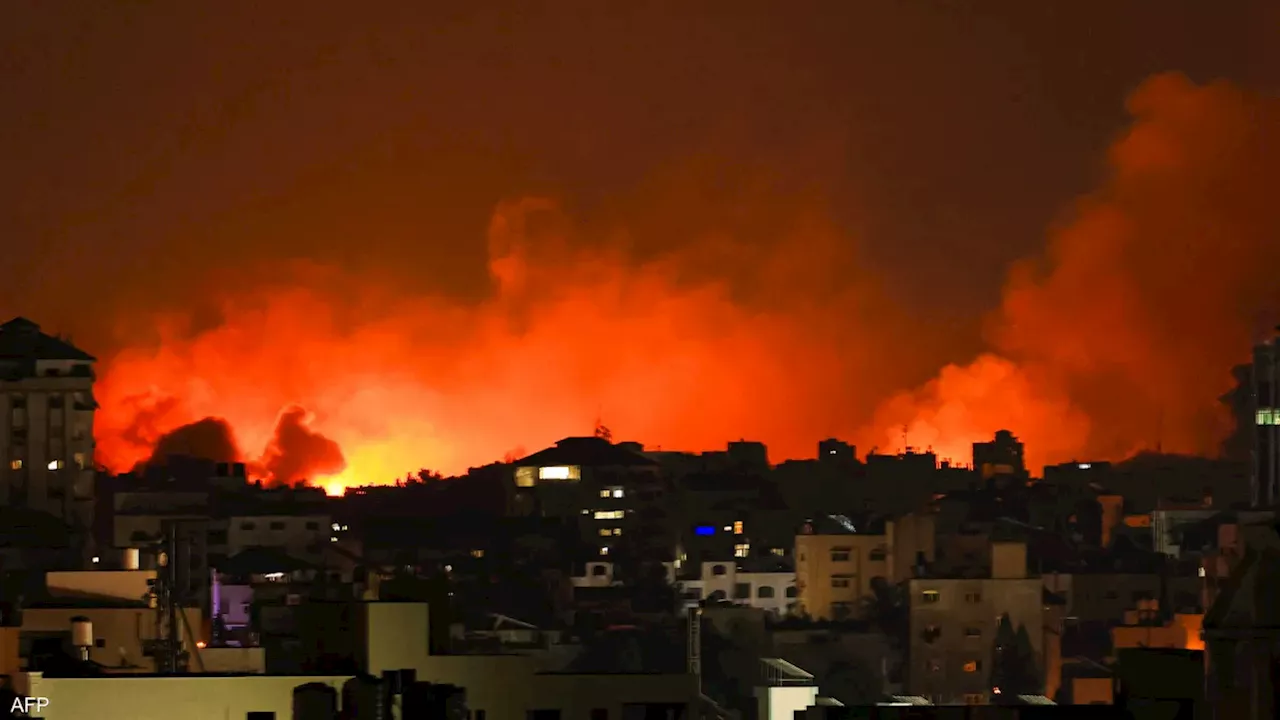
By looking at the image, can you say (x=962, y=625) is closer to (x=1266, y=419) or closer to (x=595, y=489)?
(x=1266, y=419)

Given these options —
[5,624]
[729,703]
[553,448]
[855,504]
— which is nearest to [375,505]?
[553,448]

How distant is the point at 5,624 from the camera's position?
2742cm

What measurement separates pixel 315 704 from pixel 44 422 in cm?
4286

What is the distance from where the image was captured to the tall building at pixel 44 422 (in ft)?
198

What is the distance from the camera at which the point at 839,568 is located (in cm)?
6347

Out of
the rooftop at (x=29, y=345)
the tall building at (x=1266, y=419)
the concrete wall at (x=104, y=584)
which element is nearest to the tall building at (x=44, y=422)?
the rooftop at (x=29, y=345)

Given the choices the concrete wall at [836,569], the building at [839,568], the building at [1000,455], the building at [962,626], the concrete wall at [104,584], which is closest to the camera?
the concrete wall at [104,584]

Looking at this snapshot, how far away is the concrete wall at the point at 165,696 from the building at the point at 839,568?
39963 millimetres

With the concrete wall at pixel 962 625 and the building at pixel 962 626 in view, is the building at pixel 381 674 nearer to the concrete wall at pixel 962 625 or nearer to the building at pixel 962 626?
the building at pixel 962 626

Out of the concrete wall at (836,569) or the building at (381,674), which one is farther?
the concrete wall at (836,569)

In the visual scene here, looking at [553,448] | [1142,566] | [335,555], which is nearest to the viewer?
[335,555]

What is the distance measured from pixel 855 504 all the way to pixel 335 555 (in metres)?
24.6

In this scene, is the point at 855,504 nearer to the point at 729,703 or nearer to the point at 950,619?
the point at 950,619

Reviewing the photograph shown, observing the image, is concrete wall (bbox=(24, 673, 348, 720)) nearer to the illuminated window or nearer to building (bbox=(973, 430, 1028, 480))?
the illuminated window
